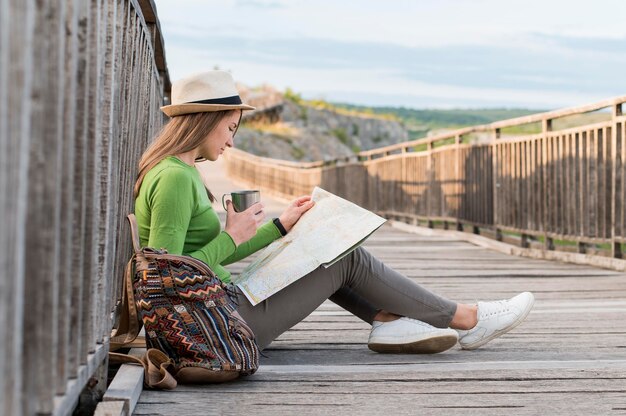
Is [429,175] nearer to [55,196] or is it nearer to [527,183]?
[527,183]

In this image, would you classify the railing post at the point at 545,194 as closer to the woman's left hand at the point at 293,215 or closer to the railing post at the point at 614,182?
the railing post at the point at 614,182

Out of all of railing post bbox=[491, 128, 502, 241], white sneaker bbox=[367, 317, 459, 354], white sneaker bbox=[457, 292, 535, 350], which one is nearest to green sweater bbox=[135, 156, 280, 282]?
white sneaker bbox=[367, 317, 459, 354]

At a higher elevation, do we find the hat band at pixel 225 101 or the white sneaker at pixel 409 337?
the hat band at pixel 225 101

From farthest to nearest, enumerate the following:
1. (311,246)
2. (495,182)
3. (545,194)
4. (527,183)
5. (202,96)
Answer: (495,182) < (527,183) < (545,194) < (311,246) < (202,96)

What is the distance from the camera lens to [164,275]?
10.9 feet

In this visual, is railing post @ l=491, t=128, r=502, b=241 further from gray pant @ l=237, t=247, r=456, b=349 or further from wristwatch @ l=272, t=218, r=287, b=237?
wristwatch @ l=272, t=218, r=287, b=237

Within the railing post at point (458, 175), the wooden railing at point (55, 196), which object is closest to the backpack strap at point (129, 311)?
the wooden railing at point (55, 196)

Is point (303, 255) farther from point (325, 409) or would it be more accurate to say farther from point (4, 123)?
point (4, 123)

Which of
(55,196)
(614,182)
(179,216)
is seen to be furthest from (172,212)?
(614,182)

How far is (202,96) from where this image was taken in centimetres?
364

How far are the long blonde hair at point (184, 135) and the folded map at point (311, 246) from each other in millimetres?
527

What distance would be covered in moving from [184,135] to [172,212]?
1.25 ft

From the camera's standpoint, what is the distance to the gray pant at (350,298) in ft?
12.6

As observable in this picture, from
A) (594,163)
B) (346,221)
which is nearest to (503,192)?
(594,163)
